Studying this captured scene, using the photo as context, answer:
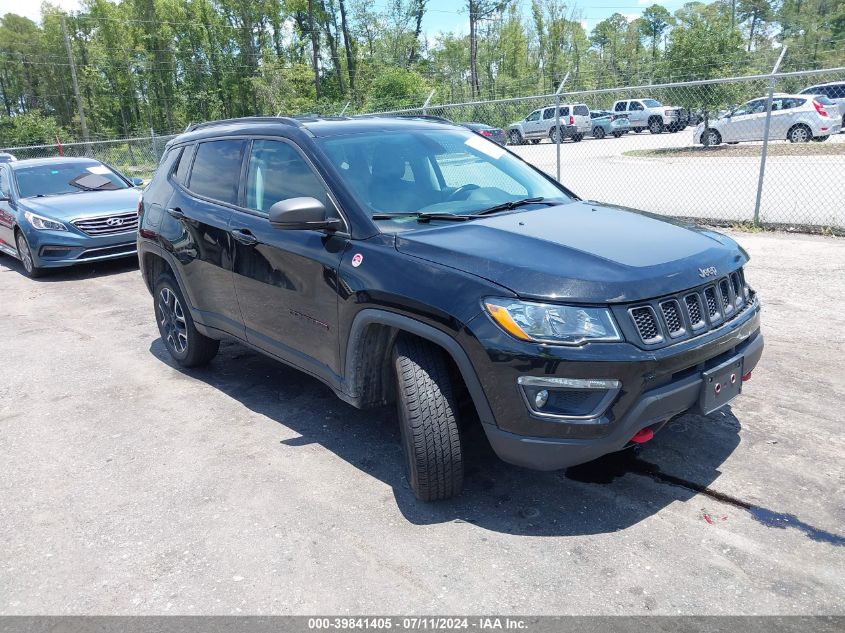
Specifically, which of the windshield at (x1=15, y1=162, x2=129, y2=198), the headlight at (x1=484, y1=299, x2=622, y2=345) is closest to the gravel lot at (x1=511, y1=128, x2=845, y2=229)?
the headlight at (x1=484, y1=299, x2=622, y2=345)

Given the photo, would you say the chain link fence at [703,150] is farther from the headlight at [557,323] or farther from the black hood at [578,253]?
the headlight at [557,323]

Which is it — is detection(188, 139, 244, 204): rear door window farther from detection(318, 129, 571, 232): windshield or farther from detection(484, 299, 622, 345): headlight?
detection(484, 299, 622, 345): headlight

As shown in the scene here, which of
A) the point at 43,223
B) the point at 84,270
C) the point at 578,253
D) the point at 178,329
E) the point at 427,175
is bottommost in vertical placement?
the point at 84,270

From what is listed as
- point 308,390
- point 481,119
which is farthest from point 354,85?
point 308,390

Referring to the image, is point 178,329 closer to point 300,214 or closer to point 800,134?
point 300,214

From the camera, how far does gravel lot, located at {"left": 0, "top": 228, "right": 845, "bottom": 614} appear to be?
108 inches

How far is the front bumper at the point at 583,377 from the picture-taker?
277 cm

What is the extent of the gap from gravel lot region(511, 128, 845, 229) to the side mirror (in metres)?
7.79

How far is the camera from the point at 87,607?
2785mm

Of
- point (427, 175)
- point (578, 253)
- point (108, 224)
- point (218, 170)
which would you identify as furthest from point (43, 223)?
point (578, 253)

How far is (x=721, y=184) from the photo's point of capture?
13492 mm

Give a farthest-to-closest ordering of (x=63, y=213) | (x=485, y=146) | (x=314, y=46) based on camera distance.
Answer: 1. (x=314, y=46)
2. (x=63, y=213)
3. (x=485, y=146)

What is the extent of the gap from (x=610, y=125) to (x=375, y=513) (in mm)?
34078

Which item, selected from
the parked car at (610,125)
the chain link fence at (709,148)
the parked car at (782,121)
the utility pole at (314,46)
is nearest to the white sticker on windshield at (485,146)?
the chain link fence at (709,148)
